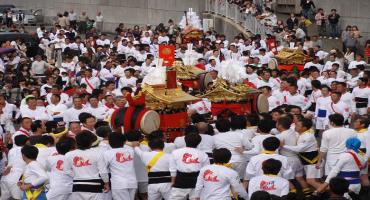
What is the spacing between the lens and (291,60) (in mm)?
23562

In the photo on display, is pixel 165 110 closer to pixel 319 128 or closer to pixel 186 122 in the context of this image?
pixel 186 122

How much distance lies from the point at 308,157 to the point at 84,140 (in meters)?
3.63

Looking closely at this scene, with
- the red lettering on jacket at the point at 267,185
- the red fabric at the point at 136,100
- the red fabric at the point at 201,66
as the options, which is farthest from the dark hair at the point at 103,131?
the red fabric at the point at 201,66

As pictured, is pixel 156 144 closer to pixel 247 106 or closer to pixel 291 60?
pixel 247 106

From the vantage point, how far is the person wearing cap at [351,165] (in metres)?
12.2

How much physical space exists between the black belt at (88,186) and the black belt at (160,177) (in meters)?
0.80

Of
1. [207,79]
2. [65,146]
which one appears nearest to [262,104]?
[207,79]

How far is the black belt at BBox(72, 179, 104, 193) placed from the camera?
12.0 m

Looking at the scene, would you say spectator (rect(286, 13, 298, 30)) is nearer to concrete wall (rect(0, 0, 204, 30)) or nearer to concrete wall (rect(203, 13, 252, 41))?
Answer: concrete wall (rect(203, 13, 252, 41))

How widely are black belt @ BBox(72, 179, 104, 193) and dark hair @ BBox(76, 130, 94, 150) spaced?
47 centimetres

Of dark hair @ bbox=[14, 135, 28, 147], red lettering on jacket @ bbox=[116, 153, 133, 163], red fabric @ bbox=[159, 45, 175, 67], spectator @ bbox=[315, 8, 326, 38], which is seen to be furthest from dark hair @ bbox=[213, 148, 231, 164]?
spectator @ bbox=[315, 8, 326, 38]

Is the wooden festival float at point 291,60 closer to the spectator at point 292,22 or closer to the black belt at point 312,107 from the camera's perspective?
the black belt at point 312,107

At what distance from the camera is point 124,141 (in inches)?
484

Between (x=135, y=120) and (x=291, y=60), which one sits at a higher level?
(x=291, y=60)
